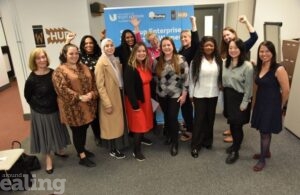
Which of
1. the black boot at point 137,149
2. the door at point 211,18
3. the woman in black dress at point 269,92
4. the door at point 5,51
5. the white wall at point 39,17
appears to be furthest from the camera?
the door at point 5,51

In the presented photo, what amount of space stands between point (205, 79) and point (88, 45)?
53.4 inches

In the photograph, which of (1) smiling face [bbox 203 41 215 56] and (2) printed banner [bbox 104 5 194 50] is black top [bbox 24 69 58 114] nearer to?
(2) printed banner [bbox 104 5 194 50]

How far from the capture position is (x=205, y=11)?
5281 millimetres

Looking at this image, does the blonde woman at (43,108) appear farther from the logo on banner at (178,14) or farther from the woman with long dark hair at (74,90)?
the logo on banner at (178,14)

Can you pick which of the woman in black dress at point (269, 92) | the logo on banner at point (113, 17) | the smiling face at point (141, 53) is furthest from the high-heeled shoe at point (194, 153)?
the logo on banner at point (113, 17)

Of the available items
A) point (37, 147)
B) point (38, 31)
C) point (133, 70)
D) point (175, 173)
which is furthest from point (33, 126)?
point (38, 31)

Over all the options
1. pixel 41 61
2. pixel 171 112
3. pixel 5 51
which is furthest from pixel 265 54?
pixel 5 51

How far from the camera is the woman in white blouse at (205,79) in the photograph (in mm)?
2556

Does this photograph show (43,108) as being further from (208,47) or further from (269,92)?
(269,92)

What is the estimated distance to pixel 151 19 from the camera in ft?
11.0

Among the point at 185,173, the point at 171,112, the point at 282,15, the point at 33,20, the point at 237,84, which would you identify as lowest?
the point at 185,173

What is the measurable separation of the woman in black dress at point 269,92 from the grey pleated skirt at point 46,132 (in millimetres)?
2062

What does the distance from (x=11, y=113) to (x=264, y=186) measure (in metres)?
4.47

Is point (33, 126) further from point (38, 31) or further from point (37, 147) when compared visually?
point (38, 31)
